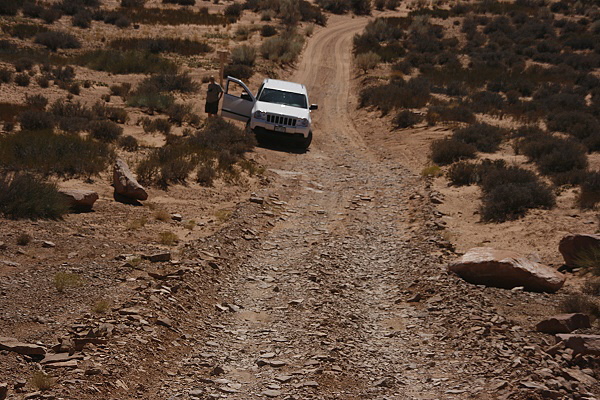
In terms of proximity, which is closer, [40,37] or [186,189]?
[186,189]

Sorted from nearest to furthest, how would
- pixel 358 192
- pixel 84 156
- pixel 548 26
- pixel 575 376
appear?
pixel 575 376, pixel 84 156, pixel 358 192, pixel 548 26

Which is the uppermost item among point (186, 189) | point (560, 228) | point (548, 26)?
point (548, 26)

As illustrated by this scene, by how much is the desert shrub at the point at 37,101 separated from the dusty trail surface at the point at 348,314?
934cm

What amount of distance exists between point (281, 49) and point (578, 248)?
97.5 feet

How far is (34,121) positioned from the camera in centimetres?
1741

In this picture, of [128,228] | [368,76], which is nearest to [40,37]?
[368,76]

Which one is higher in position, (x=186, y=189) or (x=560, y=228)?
(x=560, y=228)

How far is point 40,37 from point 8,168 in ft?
82.6

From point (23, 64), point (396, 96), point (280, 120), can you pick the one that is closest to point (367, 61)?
point (396, 96)

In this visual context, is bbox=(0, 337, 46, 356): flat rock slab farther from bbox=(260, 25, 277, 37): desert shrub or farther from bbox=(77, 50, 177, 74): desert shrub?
bbox=(260, 25, 277, 37): desert shrub

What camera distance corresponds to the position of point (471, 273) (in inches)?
412

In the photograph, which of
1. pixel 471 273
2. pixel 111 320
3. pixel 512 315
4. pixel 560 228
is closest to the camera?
pixel 111 320

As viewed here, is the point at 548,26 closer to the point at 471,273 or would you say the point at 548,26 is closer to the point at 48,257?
the point at 471,273

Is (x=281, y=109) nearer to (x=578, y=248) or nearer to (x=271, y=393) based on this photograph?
(x=578, y=248)
